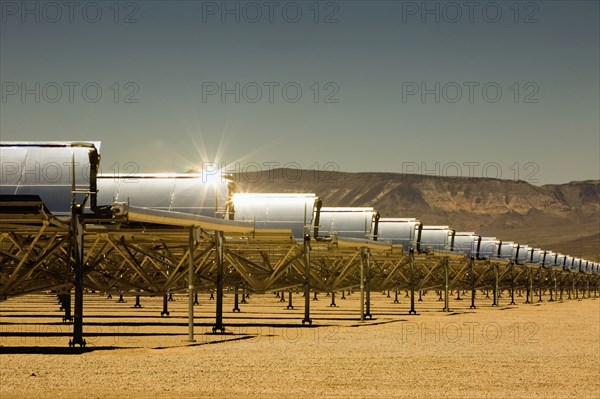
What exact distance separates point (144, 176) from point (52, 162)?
10852 millimetres

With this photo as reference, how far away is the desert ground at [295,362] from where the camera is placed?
23.1 m

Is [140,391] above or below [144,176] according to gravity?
below

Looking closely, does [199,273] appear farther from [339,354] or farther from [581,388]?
[581,388]

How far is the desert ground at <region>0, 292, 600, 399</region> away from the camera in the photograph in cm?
2312

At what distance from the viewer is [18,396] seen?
21719 mm

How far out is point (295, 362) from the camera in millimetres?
29156

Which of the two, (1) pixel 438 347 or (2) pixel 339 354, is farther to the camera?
(1) pixel 438 347

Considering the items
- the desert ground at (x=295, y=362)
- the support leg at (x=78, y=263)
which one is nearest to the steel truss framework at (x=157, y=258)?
the support leg at (x=78, y=263)

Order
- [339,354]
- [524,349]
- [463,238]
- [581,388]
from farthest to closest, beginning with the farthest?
[463,238] < [524,349] < [339,354] < [581,388]

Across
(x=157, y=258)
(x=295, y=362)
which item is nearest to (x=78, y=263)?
(x=157, y=258)

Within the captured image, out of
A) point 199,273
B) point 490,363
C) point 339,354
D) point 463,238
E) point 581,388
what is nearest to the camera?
point 581,388

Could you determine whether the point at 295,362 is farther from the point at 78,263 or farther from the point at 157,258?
the point at 157,258

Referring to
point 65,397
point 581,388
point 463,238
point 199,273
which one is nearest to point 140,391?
point 65,397

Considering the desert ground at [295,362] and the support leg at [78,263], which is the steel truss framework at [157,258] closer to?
the support leg at [78,263]
